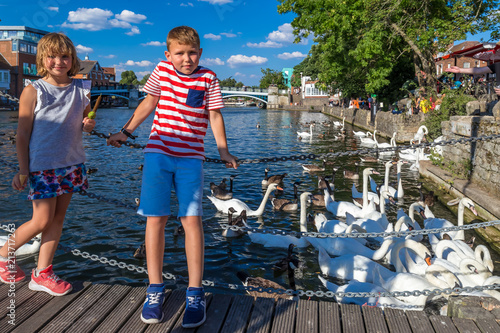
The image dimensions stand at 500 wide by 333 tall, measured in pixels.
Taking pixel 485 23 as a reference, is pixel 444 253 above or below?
below

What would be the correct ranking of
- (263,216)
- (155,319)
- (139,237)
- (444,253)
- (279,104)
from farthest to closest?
(279,104) → (263,216) → (139,237) → (444,253) → (155,319)

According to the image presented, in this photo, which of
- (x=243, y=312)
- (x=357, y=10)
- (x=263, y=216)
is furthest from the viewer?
(x=357, y=10)

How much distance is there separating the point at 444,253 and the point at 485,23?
15606 mm

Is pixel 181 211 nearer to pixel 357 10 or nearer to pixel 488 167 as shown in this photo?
pixel 488 167

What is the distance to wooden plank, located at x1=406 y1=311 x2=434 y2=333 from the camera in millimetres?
2881

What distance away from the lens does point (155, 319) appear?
2.82 metres

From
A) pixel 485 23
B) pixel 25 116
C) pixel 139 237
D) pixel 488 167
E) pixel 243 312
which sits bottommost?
pixel 139 237

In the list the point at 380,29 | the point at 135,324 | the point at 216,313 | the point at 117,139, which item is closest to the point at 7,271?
the point at 135,324

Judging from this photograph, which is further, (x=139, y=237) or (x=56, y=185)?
(x=139, y=237)

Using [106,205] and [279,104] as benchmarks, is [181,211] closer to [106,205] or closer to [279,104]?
[106,205]

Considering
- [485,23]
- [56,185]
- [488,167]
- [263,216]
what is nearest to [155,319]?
[56,185]

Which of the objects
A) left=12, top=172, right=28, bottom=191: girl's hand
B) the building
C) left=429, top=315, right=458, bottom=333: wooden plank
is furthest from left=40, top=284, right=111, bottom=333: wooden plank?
the building

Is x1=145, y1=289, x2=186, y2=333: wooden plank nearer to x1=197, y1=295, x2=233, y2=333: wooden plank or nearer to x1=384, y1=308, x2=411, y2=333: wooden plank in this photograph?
x1=197, y1=295, x2=233, y2=333: wooden plank

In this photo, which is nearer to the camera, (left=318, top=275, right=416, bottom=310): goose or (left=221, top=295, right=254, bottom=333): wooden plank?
(left=221, top=295, right=254, bottom=333): wooden plank
